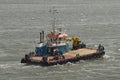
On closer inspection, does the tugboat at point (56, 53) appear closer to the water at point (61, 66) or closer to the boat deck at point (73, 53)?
the boat deck at point (73, 53)

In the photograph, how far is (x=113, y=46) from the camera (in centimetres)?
6650

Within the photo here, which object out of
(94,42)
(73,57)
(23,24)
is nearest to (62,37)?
(73,57)

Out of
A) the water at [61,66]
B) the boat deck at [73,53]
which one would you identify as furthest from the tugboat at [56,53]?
the water at [61,66]

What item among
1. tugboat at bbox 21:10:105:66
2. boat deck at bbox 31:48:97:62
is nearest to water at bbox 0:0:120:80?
tugboat at bbox 21:10:105:66

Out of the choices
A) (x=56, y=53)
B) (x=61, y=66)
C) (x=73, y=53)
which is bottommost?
(x=61, y=66)

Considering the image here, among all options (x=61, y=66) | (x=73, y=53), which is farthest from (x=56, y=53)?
(x=73, y=53)

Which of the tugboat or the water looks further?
the tugboat

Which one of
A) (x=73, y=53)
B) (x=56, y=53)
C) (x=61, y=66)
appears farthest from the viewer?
(x=73, y=53)

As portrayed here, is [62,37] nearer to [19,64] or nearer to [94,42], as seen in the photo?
[19,64]

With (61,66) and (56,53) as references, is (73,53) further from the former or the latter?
(61,66)

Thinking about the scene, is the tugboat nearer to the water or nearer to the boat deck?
the boat deck

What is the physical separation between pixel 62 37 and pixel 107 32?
26.5 metres

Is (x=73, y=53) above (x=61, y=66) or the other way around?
above

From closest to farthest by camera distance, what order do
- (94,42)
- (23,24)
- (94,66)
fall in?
(94,66) < (94,42) < (23,24)
